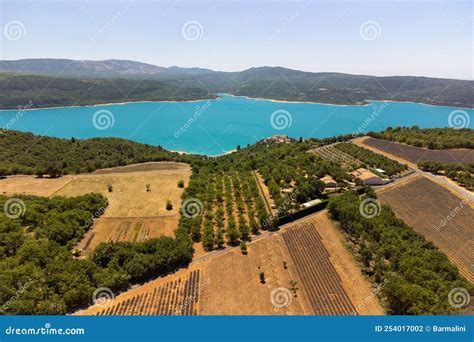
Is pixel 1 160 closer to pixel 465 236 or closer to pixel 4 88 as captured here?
pixel 465 236

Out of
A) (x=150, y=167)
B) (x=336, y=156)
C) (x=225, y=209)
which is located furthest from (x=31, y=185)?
(x=336, y=156)

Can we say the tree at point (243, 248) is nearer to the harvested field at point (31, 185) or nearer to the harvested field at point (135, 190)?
the harvested field at point (135, 190)

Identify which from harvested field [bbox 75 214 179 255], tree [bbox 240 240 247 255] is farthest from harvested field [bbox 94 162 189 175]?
tree [bbox 240 240 247 255]

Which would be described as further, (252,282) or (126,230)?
(126,230)

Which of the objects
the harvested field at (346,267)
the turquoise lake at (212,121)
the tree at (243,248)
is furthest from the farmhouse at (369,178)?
the turquoise lake at (212,121)

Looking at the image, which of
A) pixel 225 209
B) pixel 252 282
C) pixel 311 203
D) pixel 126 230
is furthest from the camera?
pixel 225 209

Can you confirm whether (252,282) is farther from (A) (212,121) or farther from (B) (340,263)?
(A) (212,121)
